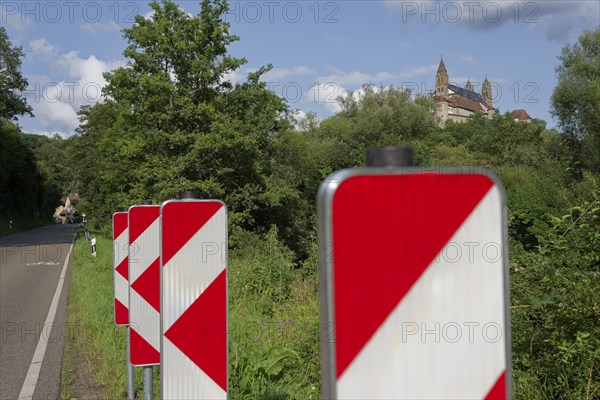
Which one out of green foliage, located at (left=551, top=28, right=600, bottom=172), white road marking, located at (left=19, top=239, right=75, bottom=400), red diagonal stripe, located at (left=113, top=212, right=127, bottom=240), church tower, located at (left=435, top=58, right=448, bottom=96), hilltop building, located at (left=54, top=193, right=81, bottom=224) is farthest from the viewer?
church tower, located at (left=435, top=58, right=448, bottom=96)

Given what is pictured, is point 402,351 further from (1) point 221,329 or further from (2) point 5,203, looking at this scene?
(2) point 5,203

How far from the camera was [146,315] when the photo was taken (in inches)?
167

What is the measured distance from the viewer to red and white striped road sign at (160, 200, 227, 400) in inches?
106

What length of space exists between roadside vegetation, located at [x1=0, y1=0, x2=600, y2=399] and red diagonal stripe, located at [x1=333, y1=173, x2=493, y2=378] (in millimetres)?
3340

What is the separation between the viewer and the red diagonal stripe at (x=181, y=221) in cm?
269

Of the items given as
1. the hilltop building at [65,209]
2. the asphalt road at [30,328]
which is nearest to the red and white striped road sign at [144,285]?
the asphalt road at [30,328]

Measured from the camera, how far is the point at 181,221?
8.90 feet

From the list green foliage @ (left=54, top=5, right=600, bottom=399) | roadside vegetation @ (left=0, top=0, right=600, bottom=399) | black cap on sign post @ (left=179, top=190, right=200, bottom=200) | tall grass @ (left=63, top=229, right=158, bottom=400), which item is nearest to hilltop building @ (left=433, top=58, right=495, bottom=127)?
roadside vegetation @ (left=0, top=0, right=600, bottom=399)

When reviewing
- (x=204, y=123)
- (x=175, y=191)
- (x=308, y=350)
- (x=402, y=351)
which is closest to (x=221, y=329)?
(x=402, y=351)

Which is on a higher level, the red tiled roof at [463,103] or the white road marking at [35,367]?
the red tiled roof at [463,103]

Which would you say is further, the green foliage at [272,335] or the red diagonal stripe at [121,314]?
the red diagonal stripe at [121,314]

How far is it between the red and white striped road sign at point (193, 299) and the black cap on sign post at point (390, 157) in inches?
58.2

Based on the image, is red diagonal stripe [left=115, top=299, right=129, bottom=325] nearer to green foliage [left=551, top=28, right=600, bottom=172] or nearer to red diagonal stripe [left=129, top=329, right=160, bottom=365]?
red diagonal stripe [left=129, top=329, right=160, bottom=365]

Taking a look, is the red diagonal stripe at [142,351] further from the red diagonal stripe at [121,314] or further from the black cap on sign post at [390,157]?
the black cap on sign post at [390,157]
